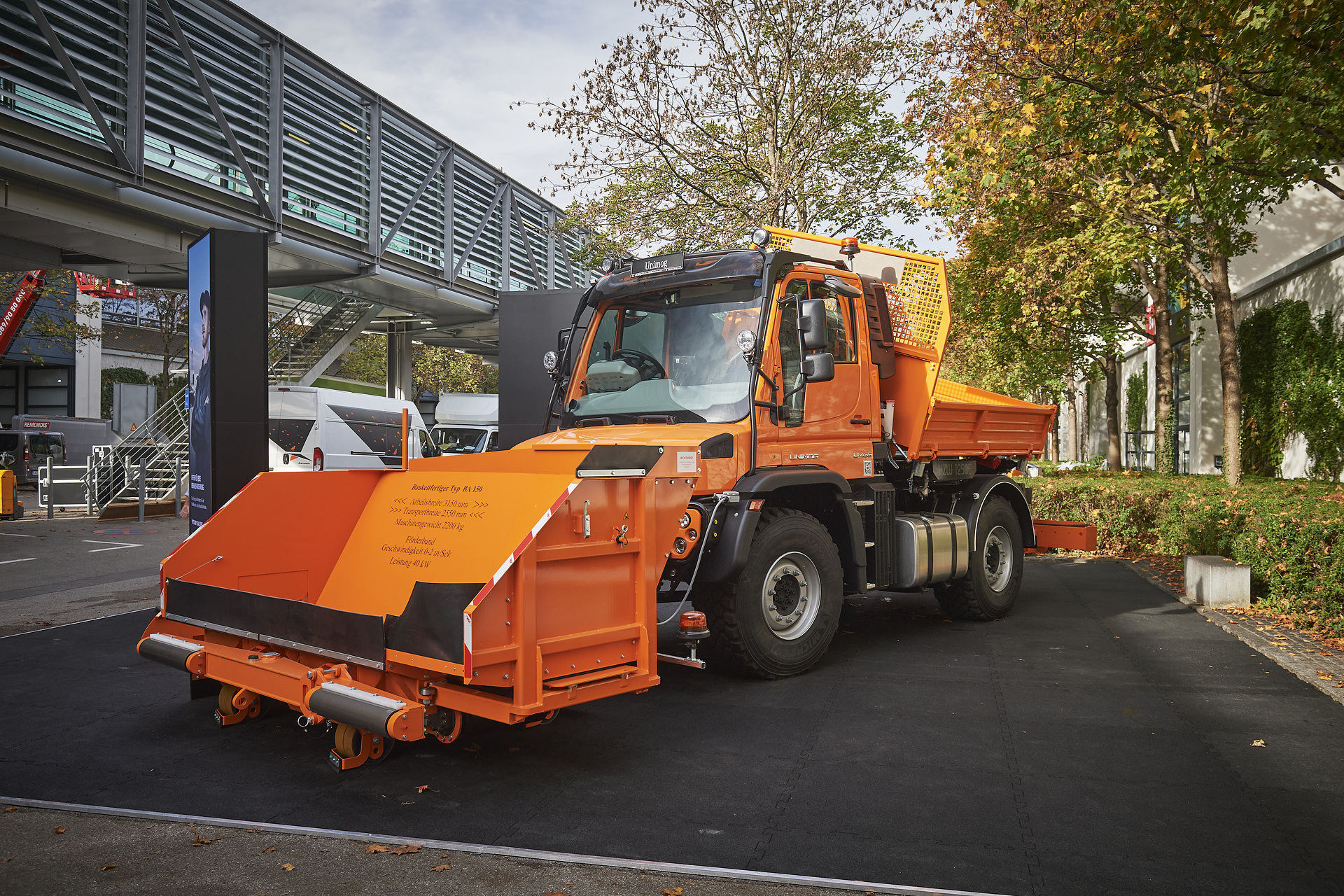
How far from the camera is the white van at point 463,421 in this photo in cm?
2398

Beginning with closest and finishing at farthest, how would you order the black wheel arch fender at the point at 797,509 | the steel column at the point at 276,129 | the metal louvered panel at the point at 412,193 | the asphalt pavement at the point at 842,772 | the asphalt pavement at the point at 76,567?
1. the asphalt pavement at the point at 842,772
2. the black wheel arch fender at the point at 797,509
3. the asphalt pavement at the point at 76,567
4. the steel column at the point at 276,129
5. the metal louvered panel at the point at 412,193

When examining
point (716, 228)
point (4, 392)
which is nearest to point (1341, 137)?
point (716, 228)

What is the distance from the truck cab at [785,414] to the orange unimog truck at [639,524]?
2cm

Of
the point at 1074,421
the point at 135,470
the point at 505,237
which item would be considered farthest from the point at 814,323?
the point at 1074,421

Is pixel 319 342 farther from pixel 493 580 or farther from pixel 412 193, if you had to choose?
pixel 493 580

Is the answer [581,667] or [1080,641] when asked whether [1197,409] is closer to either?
[1080,641]

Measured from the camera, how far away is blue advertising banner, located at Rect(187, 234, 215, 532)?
337 inches

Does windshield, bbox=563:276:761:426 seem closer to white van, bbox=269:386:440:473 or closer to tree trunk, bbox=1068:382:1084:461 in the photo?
white van, bbox=269:386:440:473

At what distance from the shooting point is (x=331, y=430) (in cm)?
1920

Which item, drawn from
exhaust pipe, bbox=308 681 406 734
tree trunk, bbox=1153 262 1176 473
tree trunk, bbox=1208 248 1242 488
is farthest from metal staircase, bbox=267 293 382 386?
exhaust pipe, bbox=308 681 406 734

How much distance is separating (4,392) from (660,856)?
44.0m

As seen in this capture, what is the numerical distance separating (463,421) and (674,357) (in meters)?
19.3

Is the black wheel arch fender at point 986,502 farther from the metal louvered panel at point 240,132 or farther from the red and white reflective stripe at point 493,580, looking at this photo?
the metal louvered panel at point 240,132

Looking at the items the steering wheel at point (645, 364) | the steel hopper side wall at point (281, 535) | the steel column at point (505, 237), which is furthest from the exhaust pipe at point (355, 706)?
the steel column at point (505, 237)
